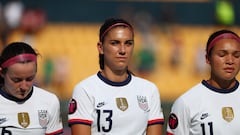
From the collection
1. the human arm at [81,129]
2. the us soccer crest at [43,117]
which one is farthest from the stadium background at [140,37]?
the human arm at [81,129]

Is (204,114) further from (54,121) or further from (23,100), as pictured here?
(23,100)

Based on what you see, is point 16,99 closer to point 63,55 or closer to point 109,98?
point 109,98

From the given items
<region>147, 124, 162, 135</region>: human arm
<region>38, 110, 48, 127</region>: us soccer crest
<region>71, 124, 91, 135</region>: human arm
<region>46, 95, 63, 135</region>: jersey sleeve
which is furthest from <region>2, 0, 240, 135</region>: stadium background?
<region>71, 124, 91, 135</region>: human arm

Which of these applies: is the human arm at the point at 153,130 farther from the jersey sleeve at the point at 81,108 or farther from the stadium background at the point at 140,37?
the stadium background at the point at 140,37

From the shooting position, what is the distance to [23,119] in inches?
311

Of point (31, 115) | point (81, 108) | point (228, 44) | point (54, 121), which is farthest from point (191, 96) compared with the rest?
point (31, 115)

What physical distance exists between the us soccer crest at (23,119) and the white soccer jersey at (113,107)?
42 centimetres

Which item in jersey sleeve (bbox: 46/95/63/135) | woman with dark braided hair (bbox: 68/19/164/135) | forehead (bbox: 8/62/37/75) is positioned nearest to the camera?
forehead (bbox: 8/62/37/75)

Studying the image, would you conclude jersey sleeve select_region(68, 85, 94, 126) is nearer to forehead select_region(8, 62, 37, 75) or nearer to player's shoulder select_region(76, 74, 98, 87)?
player's shoulder select_region(76, 74, 98, 87)

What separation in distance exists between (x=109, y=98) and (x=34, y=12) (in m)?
14.5

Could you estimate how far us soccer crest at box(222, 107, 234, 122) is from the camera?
7977 mm

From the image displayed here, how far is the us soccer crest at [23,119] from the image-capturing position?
788 centimetres

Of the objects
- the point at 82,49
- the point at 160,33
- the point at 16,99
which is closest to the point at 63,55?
the point at 82,49

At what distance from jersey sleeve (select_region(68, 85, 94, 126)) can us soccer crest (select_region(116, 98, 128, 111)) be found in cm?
27
